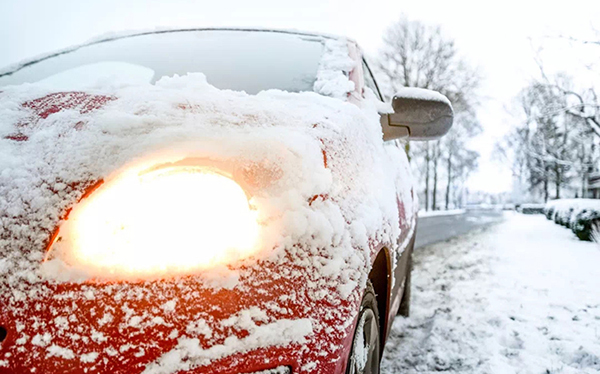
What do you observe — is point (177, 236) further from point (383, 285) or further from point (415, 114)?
point (415, 114)

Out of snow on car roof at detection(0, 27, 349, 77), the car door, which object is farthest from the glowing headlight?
snow on car roof at detection(0, 27, 349, 77)

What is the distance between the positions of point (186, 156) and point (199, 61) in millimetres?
1486

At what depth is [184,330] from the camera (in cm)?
85

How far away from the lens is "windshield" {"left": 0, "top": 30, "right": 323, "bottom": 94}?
211 cm

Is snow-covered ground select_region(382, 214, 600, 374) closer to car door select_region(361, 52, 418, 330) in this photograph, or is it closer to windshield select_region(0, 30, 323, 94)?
car door select_region(361, 52, 418, 330)

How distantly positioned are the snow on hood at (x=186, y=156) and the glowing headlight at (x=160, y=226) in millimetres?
33

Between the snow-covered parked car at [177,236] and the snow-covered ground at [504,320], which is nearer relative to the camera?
the snow-covered parked car at [177,236]

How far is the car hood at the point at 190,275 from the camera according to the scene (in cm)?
84

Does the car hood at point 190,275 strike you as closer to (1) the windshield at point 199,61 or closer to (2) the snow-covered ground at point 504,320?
(1) the windshield at point 199,61

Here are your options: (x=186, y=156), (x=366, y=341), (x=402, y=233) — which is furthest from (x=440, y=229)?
(x=186, y=156)

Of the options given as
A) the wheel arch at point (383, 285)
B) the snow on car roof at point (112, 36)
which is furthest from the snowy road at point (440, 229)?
the wheel arch at point (383, 285)

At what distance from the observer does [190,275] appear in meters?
0.90

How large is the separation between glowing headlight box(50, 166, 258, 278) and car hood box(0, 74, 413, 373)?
0.03 meters

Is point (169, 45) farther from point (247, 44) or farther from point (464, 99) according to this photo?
point (464, 99)
